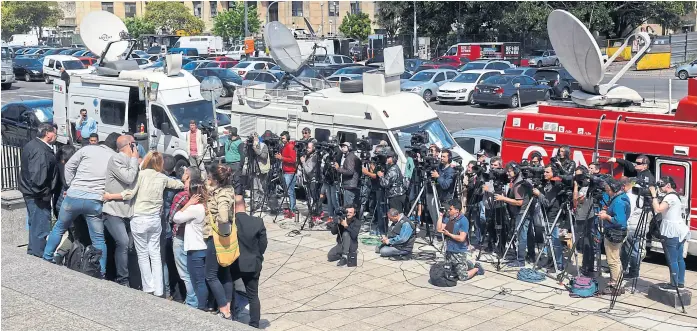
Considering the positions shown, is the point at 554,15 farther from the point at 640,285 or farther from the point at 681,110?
the point at 640,285

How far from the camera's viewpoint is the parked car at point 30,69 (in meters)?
48.1

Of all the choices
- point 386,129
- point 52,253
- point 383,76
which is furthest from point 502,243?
point 52,253

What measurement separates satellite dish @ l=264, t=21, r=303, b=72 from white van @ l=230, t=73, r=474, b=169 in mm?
1197

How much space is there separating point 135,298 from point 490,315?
187 inches

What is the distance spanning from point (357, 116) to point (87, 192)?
259 inches

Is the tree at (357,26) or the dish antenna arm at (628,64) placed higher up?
the tree at (357,26)

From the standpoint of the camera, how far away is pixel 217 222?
8.77 meters

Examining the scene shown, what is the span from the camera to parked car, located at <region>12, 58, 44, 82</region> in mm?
48125

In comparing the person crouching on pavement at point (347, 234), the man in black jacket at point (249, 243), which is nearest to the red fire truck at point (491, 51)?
the person crouching on pavement at point (347, 234)

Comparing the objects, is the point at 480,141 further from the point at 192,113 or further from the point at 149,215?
the point at 149,215

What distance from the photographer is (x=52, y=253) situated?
10.4 metres

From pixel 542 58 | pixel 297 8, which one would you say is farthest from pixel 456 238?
pixel 297 8

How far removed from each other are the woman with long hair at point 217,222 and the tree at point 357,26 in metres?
66.1

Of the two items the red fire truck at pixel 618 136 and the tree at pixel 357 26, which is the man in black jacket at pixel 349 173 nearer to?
the red fire truck at pixel 618 136
